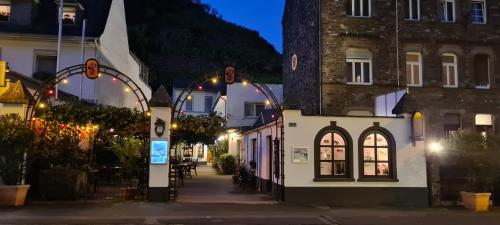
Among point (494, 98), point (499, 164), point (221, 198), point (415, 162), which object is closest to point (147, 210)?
point (221, 198)

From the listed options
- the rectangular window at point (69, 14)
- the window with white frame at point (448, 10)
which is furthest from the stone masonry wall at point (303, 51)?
the rectangular window at point (69, 14)

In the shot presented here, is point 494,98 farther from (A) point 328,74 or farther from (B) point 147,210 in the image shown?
(B) point 147,210

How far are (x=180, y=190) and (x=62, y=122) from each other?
5.62 meters

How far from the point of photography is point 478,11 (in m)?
23.4

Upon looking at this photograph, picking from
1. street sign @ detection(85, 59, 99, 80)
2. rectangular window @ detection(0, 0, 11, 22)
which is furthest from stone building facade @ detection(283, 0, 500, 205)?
rectangular window @ detection(0, 0, 11, 22)

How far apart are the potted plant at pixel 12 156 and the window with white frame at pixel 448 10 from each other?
61.8 ft

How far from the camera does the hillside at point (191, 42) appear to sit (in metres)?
69.9

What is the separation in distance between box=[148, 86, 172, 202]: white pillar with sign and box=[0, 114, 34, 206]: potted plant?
354cm

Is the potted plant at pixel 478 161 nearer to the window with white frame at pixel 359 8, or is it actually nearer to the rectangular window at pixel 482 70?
the rectangular window at pixel 482 70

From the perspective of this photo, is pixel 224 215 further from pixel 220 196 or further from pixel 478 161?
pixel 478 161

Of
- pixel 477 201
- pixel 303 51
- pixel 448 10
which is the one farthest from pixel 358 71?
pixel 477 201

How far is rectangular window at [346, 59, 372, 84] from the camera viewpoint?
72.0 ft

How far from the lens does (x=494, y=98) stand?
2258cm

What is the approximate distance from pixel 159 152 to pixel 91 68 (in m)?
3.56
